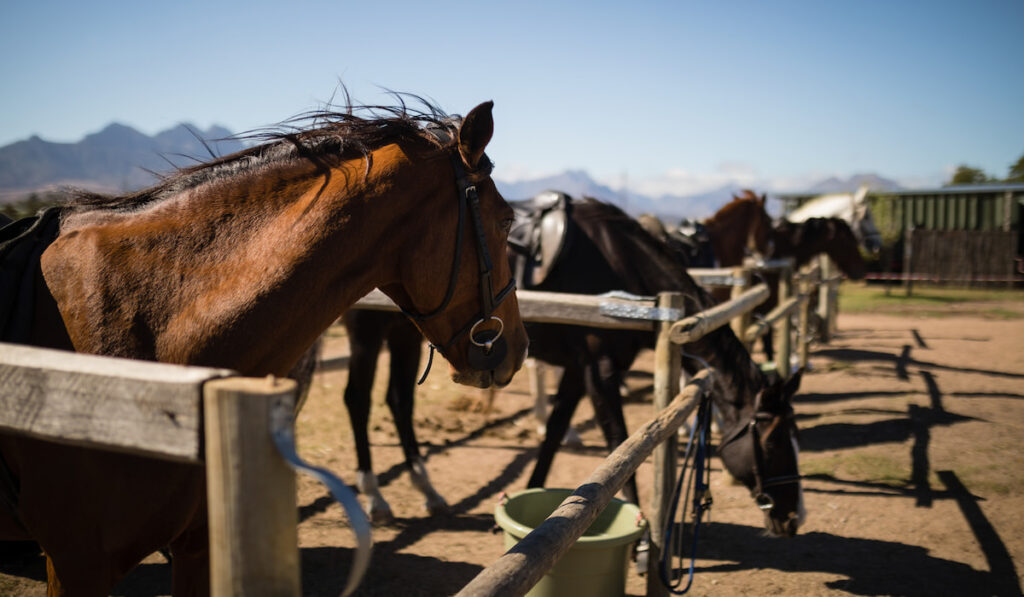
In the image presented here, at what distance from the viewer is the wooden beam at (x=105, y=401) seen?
900 millimetres

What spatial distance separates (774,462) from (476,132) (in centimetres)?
271

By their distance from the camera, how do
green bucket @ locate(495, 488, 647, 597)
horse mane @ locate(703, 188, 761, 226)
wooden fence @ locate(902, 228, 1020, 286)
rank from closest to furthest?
green bucket @ locate(495, 488, 647, 597)
horse mane @ locate(703, 188, 761, 226)
wooden fence @ locate(902, 228, 1020, 286)

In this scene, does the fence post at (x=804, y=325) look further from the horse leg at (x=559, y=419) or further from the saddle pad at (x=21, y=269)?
the saddle pad at (x=21, y=269)

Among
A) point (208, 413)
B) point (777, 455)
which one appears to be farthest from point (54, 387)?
point (777, 455)

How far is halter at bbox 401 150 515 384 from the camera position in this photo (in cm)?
186

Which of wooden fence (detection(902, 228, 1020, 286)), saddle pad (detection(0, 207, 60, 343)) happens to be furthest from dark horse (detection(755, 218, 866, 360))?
wooden fence (detection(902, 228, 1020, 286))

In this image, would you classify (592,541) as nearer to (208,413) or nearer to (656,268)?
(208,413)

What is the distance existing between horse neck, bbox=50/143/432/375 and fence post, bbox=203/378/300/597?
76 centimetres

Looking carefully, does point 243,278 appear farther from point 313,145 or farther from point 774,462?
point 774,462

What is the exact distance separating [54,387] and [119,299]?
60 centimetres

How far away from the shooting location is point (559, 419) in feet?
13.0

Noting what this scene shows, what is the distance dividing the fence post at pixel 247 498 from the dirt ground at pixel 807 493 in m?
2.73

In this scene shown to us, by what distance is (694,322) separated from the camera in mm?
3018

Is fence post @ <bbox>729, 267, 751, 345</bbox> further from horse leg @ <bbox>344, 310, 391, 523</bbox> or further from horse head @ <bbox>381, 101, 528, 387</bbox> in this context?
horse head @ <bbox>381, 101, 528, 387</bbox>
